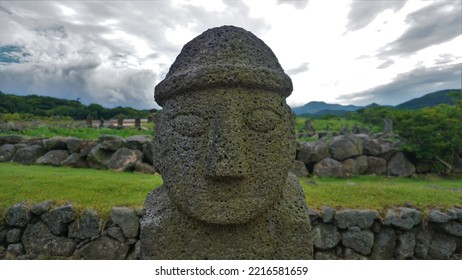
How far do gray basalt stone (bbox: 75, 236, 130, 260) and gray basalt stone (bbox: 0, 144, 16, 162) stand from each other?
22.0 ft

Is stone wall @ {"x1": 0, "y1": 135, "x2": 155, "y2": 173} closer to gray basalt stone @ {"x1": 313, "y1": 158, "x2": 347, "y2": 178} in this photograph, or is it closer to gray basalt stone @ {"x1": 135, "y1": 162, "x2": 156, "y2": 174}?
gray basalt stone @ {"x1": 135, "y1": 162, "x2": 156, "y2": 174}

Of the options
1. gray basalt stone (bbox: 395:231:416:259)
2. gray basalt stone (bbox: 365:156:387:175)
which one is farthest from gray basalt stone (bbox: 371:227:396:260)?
gray basalt stone (bbox: 365:156:387:175)

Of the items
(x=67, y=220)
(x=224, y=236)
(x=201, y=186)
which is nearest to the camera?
(x=201, y=186)

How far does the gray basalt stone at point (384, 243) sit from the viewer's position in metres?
5.27

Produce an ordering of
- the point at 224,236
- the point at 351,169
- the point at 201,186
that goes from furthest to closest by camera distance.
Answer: the point at 351,169, the point at 224,236, the point at 201,186

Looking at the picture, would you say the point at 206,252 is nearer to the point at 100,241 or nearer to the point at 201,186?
the point at 201,186

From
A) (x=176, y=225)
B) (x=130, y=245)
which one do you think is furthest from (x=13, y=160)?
(x=176, y=225)

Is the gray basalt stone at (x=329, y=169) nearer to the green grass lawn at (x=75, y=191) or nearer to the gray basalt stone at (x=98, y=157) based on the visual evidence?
the green grass lawn at (x=75, y=191)

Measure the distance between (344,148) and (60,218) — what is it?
807 centimetres

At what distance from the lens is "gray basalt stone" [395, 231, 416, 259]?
5.32 metres

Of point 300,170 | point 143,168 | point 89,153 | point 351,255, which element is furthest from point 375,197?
point 89,153
